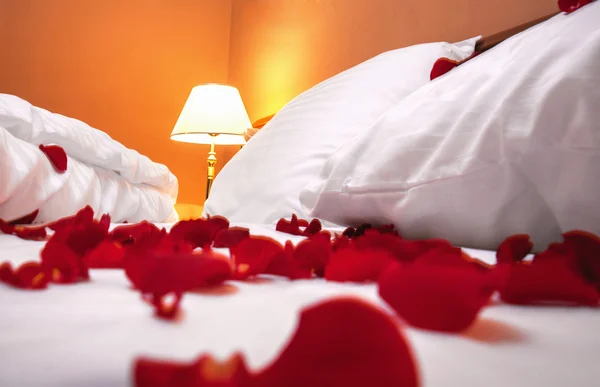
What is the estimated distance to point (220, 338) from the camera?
0.24 meters

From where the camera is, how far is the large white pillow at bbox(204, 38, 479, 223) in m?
1.18

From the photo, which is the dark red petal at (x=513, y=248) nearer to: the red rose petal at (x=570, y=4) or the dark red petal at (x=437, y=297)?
the dark red petal at (x=437, y=297)

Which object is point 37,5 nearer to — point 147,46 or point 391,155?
point 147,46

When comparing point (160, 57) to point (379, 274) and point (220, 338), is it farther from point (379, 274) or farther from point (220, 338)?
point (220, 338)

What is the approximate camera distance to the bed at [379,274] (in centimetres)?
18

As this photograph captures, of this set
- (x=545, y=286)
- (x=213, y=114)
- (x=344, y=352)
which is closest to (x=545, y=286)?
(x=545, y=286)

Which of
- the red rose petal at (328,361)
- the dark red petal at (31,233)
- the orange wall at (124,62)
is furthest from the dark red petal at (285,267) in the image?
the orange wall at (124,62)

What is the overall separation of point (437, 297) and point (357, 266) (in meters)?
0.16

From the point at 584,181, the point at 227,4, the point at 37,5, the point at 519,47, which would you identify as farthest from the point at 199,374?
the point at 227,4

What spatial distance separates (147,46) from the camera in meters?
3.40

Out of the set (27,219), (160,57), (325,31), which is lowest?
(27,219)

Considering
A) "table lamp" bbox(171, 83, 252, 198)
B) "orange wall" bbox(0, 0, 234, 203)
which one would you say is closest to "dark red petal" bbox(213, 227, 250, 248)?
"table lamp" bbox(171, 83, 252, 198)

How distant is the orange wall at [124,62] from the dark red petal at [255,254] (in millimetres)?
3104

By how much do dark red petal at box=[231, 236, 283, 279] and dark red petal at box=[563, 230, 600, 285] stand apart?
0.22 meters
